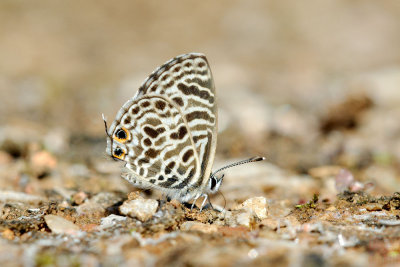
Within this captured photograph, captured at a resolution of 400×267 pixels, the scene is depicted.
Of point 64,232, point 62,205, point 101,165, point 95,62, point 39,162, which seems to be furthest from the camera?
point 95,62

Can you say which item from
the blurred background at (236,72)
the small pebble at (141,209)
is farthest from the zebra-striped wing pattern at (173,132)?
the blurred background at (236,72)

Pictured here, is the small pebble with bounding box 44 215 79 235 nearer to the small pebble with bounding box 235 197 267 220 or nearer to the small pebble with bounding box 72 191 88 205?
the small pebble with bounding box 72 191 88 205

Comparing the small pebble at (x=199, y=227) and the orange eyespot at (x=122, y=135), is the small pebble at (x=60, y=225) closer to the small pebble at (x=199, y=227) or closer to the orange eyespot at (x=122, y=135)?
the small pebble at (x=199, y=227)

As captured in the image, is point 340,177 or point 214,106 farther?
point 340,177

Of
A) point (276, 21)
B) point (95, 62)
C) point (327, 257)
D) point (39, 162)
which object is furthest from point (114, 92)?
point (327, 257)

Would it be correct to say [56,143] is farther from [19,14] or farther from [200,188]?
[19,14]

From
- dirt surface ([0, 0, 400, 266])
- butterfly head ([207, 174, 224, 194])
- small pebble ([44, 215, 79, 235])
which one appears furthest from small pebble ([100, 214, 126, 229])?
butterfly head ([207, 174, 224, 194])

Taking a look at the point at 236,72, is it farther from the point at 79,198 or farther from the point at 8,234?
the point at 8,234
